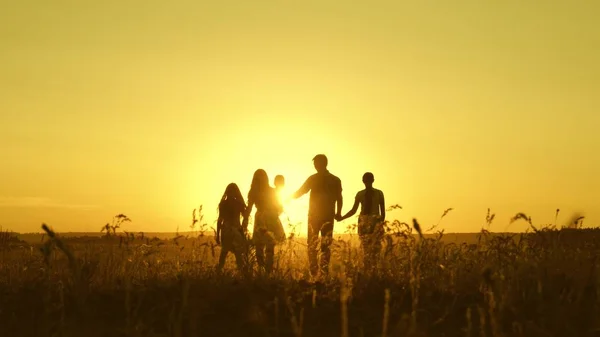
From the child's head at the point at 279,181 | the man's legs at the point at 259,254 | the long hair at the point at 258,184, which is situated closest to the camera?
the man's legs at the point at 259,254

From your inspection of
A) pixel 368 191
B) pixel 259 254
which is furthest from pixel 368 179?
pixel 259 254

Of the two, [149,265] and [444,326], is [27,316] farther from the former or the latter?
[444,326]

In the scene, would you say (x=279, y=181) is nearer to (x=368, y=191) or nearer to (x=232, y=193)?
(x=232, y=193)

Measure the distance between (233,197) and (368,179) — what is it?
269cm

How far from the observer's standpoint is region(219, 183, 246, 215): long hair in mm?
13102

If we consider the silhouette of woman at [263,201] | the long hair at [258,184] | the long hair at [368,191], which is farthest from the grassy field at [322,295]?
the long hair at [368,191]

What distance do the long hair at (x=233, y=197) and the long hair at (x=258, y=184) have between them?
0.76 feet

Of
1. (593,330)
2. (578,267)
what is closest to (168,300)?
(593,330)

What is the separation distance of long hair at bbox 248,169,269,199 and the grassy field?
15.3 ft

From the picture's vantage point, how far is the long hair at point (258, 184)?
42.8 ft

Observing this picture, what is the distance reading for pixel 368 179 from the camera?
1340cm

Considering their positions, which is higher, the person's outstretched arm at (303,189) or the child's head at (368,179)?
the child's head at (368,179)

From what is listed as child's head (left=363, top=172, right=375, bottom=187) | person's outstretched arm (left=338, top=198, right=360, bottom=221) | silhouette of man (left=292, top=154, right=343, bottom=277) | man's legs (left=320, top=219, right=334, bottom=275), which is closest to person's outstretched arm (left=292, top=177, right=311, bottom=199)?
silhouette of man (left=292, top=154, right=343, bottom=277)

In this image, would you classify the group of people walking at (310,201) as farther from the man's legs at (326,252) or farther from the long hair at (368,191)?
the man's legs at (326,252)
